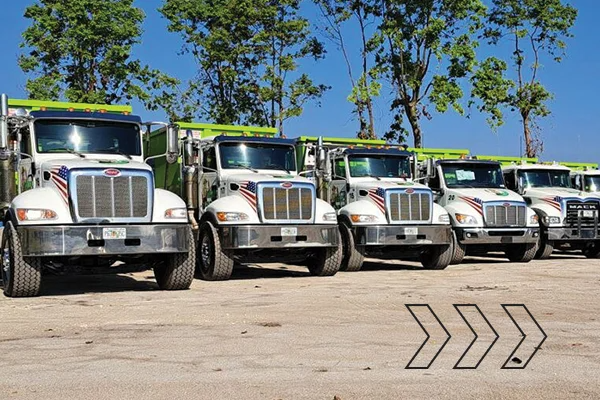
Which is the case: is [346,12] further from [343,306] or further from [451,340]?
[451,340]

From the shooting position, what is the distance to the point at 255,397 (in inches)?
213

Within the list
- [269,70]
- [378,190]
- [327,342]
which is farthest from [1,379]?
[269,70]

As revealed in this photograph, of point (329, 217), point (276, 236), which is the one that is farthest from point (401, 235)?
point (276, 236)

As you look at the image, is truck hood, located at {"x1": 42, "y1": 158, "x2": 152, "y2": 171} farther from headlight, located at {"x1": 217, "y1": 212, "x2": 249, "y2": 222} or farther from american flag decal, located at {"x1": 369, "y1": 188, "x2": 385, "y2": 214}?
american flag decal, located at {"x1": 369, "y1": 188, "x2": 385, "y2": 214}

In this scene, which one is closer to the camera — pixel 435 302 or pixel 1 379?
pixel 1 379

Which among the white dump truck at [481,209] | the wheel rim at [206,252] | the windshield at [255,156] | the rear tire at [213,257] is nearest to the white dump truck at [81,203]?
the rear tire at [213,257]

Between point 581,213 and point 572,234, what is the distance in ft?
1.88

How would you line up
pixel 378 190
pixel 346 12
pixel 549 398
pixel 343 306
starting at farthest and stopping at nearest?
pixel 346 12, pixel 378 190, pixel 343 306, pixel 549 398

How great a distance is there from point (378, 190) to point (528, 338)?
8.74 metres

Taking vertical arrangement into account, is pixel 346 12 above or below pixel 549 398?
above

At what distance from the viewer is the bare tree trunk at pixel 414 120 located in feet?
102

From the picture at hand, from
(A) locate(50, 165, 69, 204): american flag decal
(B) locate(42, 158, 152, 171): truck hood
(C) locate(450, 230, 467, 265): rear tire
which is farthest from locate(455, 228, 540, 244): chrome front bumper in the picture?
(A) locate(50, 165, 69, 204): american flag decal

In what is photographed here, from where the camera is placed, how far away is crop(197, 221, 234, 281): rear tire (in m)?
13.7

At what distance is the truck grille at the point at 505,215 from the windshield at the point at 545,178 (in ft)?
8.10
